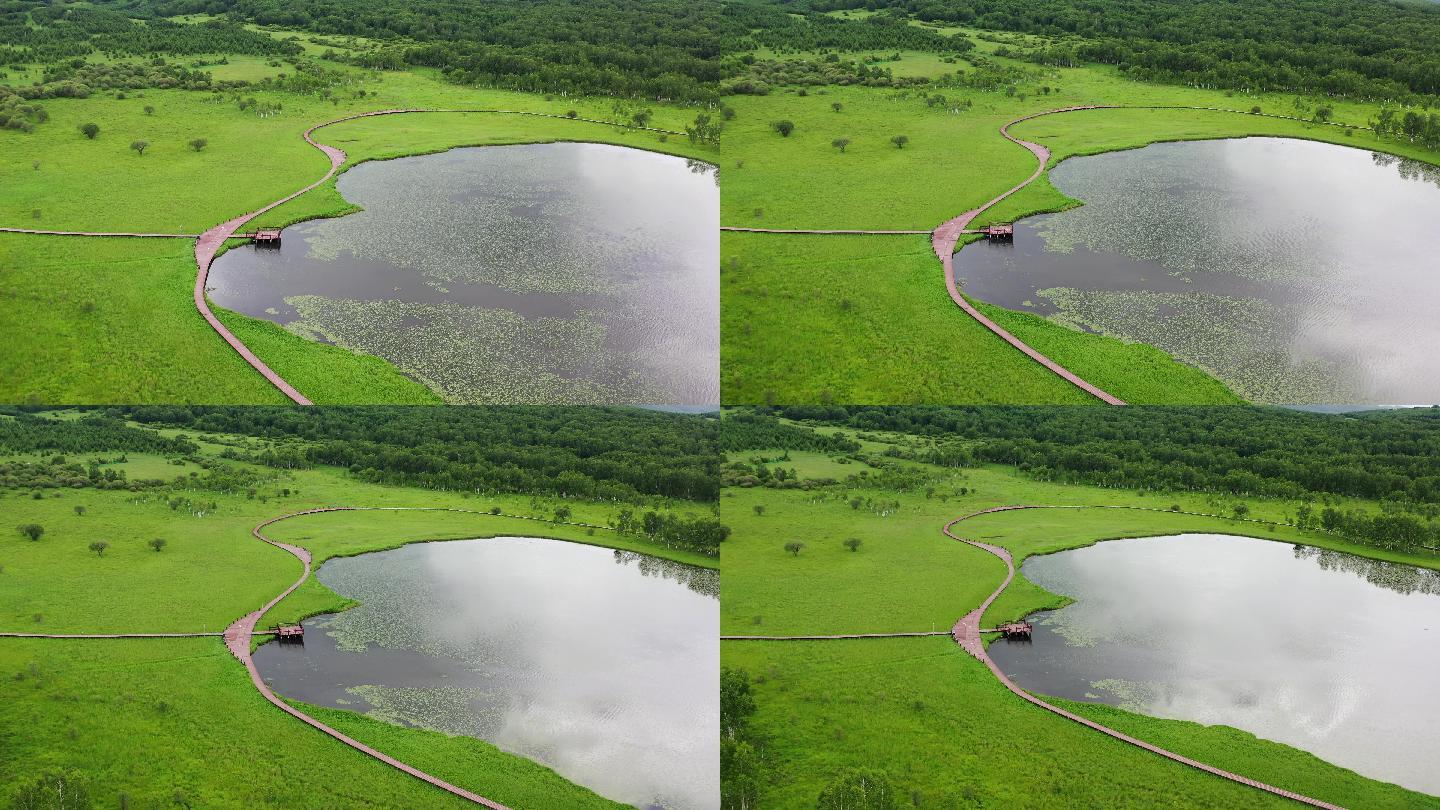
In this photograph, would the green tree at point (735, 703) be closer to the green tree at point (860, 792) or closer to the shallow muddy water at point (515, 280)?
the green tree at point (860, 792)

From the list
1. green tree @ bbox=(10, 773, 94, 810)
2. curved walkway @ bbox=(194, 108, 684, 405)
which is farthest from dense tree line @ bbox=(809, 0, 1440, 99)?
green tree @ bbox=(10, 773, 94, 810)

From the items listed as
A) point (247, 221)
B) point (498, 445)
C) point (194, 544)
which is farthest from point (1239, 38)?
point (194, 544)

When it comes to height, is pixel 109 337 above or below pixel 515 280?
below

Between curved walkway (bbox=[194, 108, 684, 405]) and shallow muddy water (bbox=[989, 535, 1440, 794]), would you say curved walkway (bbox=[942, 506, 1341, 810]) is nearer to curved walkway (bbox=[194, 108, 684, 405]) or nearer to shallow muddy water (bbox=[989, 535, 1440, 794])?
shallow muddy water (bbox=[989, 535, 1440, 794])

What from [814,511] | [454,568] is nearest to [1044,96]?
[814,511]

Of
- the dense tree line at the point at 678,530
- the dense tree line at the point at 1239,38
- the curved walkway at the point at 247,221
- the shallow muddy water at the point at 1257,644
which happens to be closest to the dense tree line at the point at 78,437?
the curved walkway at the point at 247,221

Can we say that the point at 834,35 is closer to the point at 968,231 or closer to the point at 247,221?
the point at 968,231
